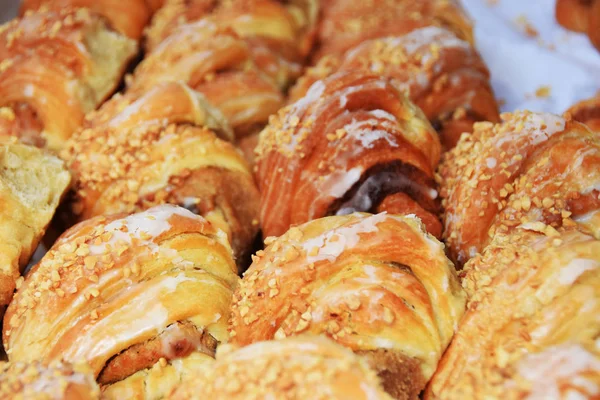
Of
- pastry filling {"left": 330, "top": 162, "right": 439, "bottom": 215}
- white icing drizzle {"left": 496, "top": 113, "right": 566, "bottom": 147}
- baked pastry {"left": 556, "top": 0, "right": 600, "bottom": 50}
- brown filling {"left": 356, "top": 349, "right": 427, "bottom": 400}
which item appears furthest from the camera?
baked pastry {"left": 556, "top": 0, "right": 600, "bottom": 50}

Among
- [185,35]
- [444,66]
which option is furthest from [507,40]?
[185,35]

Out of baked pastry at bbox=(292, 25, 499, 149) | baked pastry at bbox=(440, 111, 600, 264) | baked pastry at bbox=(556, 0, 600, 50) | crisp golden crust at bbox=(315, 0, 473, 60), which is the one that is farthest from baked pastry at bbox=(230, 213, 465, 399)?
baked pastry at bbox=(556, 0, 600, 50)

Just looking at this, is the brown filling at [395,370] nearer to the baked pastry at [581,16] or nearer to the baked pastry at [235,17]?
the baked pastry at [235,17]

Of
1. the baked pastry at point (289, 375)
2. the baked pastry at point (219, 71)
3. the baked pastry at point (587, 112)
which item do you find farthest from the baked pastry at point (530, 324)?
the baked pastry at point (219, 71)

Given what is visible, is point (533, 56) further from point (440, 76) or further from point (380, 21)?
point (440, 76)

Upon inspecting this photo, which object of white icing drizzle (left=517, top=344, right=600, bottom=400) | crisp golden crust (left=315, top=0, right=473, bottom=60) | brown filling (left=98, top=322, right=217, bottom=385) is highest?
crisp golden crust (left=315, top=0, right=473, bottom=60)

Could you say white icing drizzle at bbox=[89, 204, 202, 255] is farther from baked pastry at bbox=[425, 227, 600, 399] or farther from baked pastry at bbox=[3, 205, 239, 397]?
baked pastry at bbox=[425, 227, 600, 399]

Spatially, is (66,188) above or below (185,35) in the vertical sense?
below

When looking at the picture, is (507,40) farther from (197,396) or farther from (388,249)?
(197,396)
